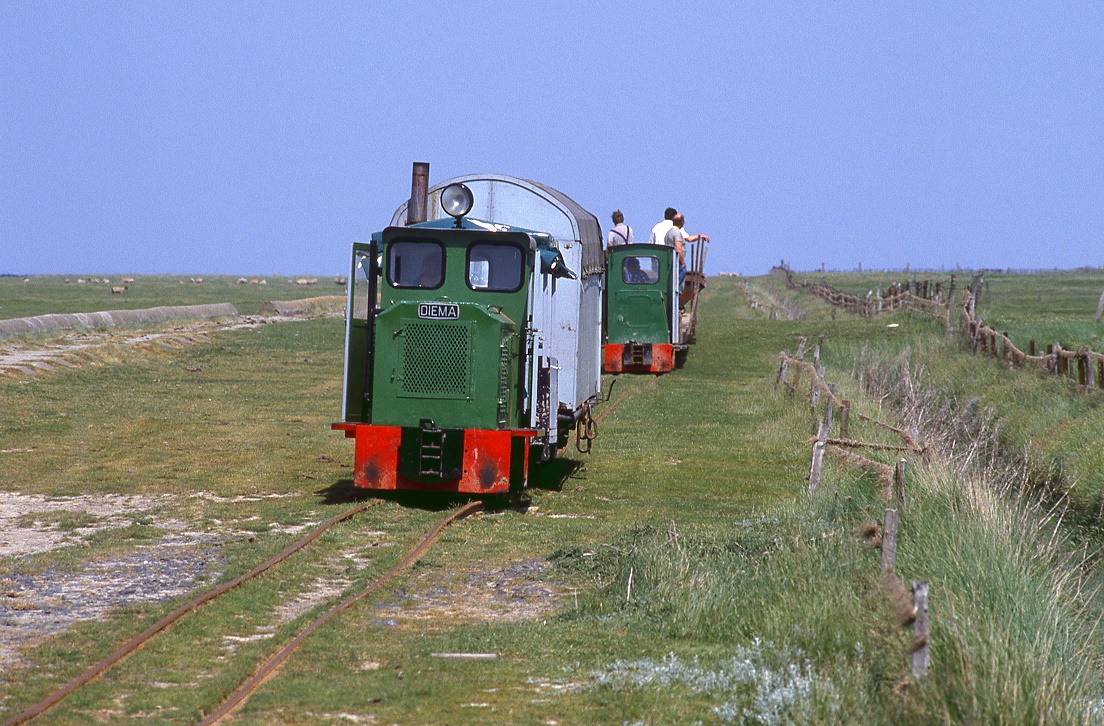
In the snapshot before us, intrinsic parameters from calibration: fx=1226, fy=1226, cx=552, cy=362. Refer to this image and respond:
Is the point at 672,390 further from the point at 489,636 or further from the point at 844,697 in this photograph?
the point at 844,697

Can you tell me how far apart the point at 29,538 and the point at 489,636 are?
517 cm

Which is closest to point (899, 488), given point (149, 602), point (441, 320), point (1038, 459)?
point (441, 320)

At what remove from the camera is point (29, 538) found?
1110 cm

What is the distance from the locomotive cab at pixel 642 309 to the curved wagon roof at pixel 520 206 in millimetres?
13237

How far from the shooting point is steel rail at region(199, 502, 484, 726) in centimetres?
659

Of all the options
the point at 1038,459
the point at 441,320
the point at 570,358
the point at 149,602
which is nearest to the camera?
the point at 149,602

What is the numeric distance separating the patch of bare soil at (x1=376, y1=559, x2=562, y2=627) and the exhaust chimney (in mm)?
5120

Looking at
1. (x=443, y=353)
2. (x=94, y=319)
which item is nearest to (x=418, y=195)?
(x=443, y=353)

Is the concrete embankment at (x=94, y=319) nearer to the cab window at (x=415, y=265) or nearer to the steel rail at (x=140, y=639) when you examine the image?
the cab window at (x=415, y=265)

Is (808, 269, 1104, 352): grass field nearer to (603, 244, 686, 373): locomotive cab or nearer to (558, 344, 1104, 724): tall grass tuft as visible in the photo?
(603, 244, 686, 373): locomotive cab

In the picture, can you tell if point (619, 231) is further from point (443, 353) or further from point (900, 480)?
point (900, 480)

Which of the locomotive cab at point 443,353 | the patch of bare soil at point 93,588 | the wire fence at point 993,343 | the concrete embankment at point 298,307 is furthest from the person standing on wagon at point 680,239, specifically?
the concrete embankment at point 298,307

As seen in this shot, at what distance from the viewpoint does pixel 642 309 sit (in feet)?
92.6

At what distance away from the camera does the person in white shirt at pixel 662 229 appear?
28844 millimetres
